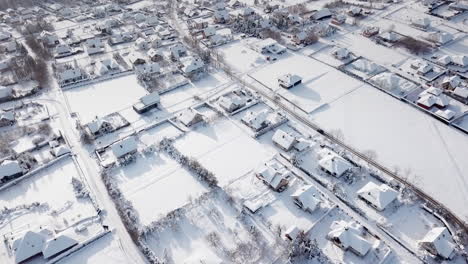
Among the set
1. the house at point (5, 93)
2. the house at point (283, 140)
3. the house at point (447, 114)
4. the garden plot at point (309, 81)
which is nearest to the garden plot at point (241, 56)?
the garden plot at point (309, 81)

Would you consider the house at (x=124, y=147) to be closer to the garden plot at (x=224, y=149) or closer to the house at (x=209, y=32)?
the garden plot at (x=224, y=149)

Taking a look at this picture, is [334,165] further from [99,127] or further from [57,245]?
[99,127]

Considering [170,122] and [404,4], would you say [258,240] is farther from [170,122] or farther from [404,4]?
[404,4]

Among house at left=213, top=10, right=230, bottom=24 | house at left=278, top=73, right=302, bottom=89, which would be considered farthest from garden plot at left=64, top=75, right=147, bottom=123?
house at left=213, top=10, right=230, bottom=24

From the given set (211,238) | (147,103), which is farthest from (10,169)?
(211,238)

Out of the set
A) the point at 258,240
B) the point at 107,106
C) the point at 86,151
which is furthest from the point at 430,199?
the point at 107,106

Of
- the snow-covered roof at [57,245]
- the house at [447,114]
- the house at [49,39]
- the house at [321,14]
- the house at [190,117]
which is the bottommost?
the house at [447,114]
